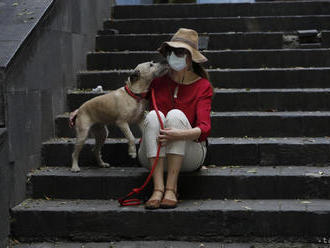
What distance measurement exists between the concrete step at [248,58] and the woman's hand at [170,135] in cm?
287

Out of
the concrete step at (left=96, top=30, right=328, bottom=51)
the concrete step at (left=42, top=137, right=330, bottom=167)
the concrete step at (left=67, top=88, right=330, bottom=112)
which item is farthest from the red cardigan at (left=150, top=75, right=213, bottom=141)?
the concrete step at (left=96, top=30, right=328, bottom=51)

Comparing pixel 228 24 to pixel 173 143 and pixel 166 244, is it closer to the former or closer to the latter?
pixel 173 143

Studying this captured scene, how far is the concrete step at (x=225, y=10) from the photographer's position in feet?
28.3

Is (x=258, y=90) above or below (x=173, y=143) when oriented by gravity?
above

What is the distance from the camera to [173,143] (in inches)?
179

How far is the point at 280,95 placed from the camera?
6.29m

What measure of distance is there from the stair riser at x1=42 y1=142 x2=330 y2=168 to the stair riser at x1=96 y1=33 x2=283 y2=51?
2609mm

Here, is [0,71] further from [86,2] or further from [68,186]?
[86,2]

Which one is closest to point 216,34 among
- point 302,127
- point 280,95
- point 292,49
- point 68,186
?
point 292,49

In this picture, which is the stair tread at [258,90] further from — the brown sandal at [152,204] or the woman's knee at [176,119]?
the brown sandal at [152,204]

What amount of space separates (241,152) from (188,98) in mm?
965

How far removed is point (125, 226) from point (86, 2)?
4053mm

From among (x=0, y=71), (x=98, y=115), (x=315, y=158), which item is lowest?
(x=315, y=158)

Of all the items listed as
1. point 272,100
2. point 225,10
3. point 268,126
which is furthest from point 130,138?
point 225,10
